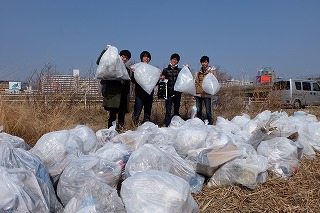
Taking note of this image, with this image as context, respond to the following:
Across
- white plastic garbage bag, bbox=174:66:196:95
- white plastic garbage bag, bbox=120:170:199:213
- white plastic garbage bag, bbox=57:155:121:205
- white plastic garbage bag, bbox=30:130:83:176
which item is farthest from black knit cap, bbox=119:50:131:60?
white plastic garbage bag, bbox=120:170:199:213

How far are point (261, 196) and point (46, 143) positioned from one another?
1.73m

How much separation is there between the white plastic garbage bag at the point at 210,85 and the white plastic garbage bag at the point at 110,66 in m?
1.43

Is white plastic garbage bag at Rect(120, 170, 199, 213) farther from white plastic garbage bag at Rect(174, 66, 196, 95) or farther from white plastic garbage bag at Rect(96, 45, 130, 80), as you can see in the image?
white plastic garbage bag at Rect(174, 66, 196, 95)

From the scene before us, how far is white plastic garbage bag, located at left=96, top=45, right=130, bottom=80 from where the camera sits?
149 inches

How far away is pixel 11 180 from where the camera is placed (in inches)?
64.8

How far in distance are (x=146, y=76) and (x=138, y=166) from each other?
7.38 feet

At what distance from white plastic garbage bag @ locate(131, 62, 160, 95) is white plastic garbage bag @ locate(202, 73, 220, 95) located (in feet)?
2.64

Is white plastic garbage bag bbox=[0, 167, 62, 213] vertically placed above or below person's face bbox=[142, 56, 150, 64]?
below

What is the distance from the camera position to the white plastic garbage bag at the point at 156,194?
67.0 inches

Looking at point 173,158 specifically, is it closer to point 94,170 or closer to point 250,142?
point 94,170

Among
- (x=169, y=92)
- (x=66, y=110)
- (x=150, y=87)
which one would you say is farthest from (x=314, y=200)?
(x=66, y=110)

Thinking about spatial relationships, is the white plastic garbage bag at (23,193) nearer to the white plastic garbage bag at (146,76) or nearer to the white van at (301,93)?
the white plastic garbage bag at (146,76)

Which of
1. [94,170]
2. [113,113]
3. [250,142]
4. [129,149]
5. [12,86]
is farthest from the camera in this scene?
[12,86]

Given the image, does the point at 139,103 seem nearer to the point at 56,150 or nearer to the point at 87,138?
the point at 87,138
